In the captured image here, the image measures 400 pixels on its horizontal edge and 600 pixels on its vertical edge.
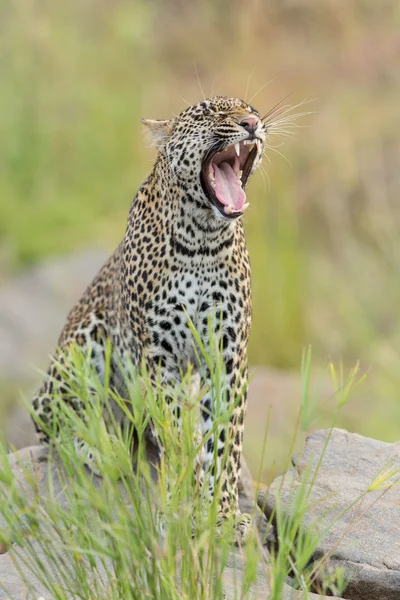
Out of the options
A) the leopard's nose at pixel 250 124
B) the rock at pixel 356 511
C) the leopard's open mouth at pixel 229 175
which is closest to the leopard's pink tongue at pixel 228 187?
the leopard's open mouth at pixel 229 175

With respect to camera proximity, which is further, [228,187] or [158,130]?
[158,130]

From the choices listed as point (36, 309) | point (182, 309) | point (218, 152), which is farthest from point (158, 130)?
point (36, 309)

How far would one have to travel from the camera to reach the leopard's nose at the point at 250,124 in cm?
577

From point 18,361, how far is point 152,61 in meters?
6.67

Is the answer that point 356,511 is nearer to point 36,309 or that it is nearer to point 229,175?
point 229,175

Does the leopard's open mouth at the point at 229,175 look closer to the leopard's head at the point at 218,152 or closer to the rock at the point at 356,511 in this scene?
the leopard's head at the point at 218,152

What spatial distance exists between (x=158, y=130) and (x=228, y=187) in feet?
2.13

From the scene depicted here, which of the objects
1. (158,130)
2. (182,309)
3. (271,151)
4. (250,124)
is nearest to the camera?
(250,124)

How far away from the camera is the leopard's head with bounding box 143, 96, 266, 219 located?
5840 millimetres

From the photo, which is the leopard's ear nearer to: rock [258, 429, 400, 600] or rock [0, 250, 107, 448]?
rock [258, 429, 400, 600]

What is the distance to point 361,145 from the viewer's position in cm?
1447

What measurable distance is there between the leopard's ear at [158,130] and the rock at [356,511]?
1.79m

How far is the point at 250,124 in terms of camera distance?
5.78m

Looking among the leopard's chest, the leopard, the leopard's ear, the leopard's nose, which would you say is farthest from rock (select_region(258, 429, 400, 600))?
the leopard's ear
